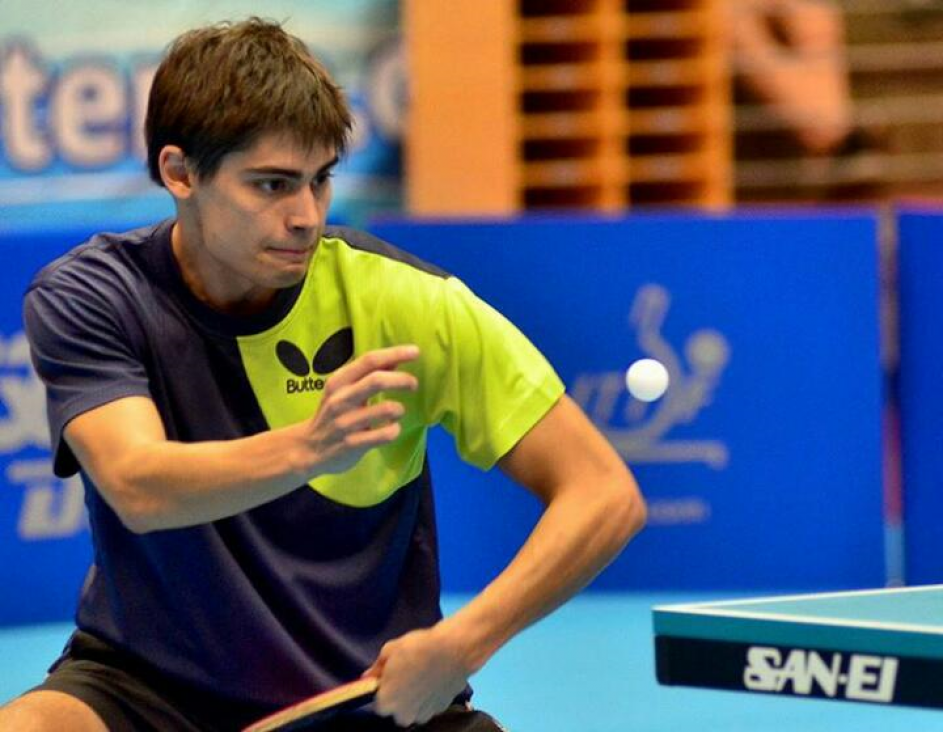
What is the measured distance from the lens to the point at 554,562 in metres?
2.99

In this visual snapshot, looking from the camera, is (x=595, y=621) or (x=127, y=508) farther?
(x=595, y=621)

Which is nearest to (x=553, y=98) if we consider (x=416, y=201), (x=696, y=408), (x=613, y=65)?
(x=613, y=65)

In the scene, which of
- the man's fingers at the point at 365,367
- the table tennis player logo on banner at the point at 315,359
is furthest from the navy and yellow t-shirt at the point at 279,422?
the man's fingers at the point at 365,367

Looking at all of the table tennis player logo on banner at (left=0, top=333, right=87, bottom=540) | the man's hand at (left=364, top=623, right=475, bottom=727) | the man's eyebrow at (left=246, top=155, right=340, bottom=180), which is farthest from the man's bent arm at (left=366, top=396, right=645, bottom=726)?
the table tennis player logo on banner at (left=0, top=333, right=87, bottom=540)

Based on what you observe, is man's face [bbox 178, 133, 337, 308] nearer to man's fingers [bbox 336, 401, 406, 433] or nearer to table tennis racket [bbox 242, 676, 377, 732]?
man's fingers [bbox 336, 401, 406, 433]

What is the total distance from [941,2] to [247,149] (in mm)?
6434

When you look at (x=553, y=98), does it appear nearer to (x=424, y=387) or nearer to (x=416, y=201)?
(x=416, y=201)

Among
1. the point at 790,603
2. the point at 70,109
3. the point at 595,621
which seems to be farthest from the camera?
the point at 70,109

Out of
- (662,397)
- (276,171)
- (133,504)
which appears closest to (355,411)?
(133,504)

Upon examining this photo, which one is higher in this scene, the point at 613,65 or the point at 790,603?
the point at 613,65

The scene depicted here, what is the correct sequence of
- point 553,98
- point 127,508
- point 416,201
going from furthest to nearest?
point 553,98
point 416,201
point 127,508

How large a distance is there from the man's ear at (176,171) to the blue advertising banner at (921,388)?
3.47m

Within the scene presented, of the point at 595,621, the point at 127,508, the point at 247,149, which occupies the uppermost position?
the point at 247,149

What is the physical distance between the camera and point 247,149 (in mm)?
3023
